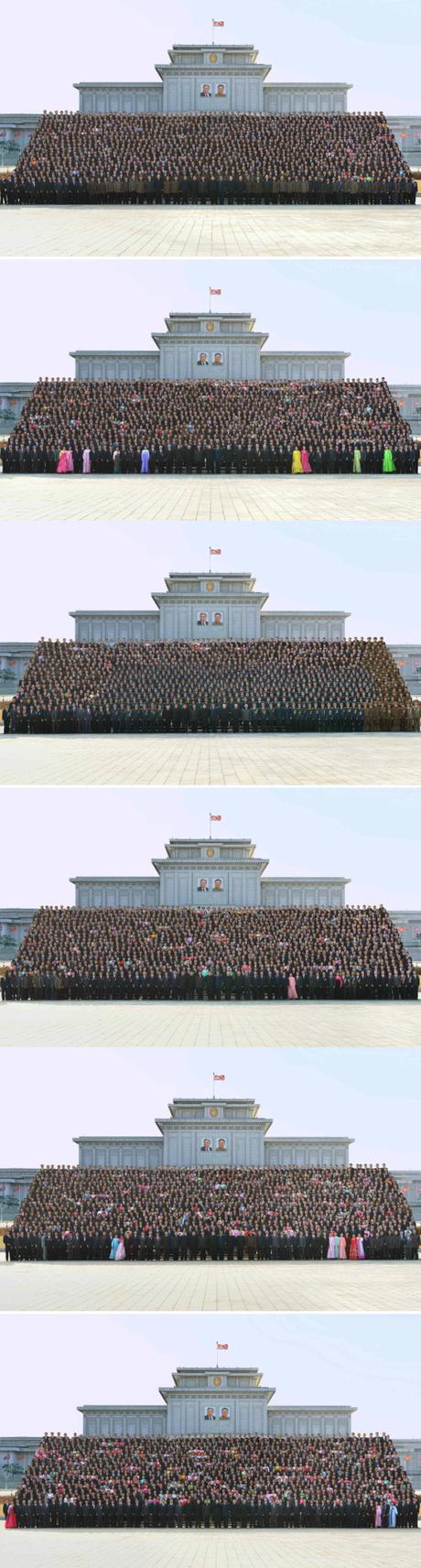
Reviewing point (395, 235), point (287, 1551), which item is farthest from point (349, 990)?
point (395, 235)

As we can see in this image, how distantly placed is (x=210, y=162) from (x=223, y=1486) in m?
11.1

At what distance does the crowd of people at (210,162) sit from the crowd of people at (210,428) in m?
2.05

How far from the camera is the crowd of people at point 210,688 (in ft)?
79.9

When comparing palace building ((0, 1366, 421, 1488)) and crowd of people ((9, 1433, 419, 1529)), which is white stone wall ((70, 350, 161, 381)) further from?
crowd of people ((9, 1433, 419, 1529))

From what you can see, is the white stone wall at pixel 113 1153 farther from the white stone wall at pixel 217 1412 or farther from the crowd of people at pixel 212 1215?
the white stone wall at pixel 217 1412

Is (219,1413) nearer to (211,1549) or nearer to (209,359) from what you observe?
(211,1549)

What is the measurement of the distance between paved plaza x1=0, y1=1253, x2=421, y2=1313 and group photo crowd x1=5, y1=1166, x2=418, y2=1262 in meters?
0.17

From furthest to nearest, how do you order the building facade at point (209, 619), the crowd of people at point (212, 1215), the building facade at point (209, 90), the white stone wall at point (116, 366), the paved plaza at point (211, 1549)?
1. the white stone wall at point (116, 366)
2. the building facade at point (209, 619)
3. the building facade at point (209, 90)
4. the crowd of people at point (212, 1215)
5. the paved plaza at point (211, 1549)

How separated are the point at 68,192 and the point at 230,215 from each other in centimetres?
156

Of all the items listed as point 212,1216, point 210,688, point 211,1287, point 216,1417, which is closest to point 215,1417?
point 216,1417

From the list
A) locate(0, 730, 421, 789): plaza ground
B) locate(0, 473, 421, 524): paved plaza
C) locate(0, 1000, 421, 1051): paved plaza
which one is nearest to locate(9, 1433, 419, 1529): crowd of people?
locate(0, 1000, 421, 1051): paved plaza

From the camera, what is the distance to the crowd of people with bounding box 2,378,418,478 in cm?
2455

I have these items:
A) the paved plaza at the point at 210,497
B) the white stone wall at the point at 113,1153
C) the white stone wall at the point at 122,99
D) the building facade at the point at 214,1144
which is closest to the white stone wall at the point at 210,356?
the paved plaza at the point at 210,497

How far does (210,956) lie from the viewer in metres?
25.0
